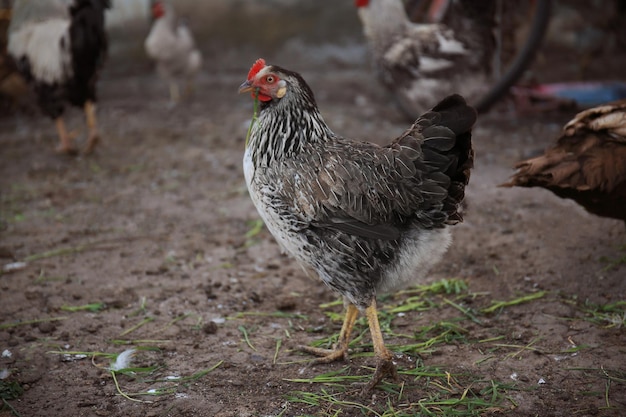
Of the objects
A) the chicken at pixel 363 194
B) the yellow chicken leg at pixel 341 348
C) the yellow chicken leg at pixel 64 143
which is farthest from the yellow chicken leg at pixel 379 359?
the yellow chicken leg at pixel 64 143

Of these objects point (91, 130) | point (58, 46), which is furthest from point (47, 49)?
point (91, 130)

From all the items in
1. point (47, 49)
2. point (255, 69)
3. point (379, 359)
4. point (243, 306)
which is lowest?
point (243, 306)

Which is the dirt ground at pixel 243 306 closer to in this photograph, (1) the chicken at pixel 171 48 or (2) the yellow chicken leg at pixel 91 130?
(2) the yellow chicken leg at pixel 91 130

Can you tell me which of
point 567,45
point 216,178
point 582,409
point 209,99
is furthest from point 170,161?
point 567,45

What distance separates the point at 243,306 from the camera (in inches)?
152

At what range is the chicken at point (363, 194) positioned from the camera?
295 centimetres

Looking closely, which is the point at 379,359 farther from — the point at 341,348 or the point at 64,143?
the point at 64,143

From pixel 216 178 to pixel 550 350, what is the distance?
12.2ft

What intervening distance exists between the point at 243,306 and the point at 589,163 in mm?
2163

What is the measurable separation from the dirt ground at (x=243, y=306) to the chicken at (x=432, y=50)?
681 mm

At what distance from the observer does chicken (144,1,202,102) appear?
8516 millimetres

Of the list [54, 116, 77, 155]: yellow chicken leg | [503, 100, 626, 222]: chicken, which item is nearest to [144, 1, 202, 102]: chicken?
[54, 116, 77, 155]: yellow chicken leg

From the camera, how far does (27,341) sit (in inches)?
135

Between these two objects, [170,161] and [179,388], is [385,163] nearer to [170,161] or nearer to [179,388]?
[179,388]
